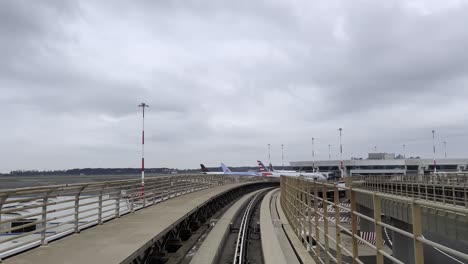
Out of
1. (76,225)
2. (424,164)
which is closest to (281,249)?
(76,225)

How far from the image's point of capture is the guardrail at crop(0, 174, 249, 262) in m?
7.32

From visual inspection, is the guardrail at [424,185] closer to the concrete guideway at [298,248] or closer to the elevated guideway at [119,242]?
the concrete guideway at [298,248]

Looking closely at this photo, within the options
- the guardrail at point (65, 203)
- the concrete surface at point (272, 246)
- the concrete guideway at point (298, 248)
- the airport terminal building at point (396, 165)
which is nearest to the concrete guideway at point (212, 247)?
the concrete surface at point (272, 246)

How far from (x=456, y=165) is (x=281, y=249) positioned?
125 metres

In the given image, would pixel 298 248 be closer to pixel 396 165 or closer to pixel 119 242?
pixel 119 242

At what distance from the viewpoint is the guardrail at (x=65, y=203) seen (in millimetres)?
7316

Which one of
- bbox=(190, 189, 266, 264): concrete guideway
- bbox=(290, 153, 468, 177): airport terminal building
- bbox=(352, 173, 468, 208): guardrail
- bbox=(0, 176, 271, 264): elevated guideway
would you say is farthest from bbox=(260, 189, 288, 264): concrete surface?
bbox=(290, 153, 468, 177): airport terminal building

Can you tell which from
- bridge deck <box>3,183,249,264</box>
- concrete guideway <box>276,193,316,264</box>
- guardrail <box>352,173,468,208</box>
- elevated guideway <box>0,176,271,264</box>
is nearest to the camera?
bridge deck <box>3,183,249,264</box>

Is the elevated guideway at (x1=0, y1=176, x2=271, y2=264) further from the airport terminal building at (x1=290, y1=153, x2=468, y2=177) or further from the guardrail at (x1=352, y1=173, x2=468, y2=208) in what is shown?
the airport terminal building at (x1=290, y1=153, x2=468, y2=177)

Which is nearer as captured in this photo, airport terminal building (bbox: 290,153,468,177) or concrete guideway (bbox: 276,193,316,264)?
concrete guideway (bbox: 276,193,316,264)

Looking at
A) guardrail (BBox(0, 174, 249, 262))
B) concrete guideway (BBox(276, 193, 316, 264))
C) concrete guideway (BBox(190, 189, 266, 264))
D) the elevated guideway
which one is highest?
guardrail (BBox(0, 174, 249, 262))

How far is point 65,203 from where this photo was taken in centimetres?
1317

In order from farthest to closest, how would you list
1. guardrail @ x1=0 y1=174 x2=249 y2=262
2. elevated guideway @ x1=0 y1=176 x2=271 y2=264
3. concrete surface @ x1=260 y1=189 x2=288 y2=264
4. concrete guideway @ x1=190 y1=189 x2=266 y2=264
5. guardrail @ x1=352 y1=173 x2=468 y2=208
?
1. guardrail @ x1=352 y1=173 x2=468 y2=208
2. concrete guideway @ x1=190 y1=189 x2=266 y2=264
3. concrete surface @ x1=260 y1=189 x2=288 y2=264
4. guardrail @ x1=0 y1=174 x2=249 y2=262
5. elevated guideway @ x1=0 y1=176 x2=271 y2=264

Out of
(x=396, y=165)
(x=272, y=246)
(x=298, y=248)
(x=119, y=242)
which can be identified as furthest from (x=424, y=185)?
(x=396, y=165)
